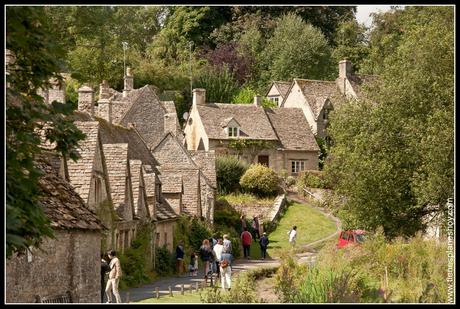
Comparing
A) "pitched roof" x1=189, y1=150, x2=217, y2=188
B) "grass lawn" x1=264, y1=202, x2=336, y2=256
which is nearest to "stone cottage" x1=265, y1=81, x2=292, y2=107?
"grass lawn" x1=264, y1=202, x2=336, y2=256

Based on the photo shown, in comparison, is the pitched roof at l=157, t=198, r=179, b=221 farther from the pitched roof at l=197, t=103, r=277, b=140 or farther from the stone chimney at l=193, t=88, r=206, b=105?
the stone chimney at l=193, t=88, r=206, b=105

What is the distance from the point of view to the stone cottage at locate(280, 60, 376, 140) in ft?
308

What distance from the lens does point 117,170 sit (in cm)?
4234

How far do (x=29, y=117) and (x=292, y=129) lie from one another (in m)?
75.1

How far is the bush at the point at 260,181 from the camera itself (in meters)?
76.4

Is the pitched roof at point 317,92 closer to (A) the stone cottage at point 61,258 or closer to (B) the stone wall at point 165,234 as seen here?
(B) the stone wall at point 165,234

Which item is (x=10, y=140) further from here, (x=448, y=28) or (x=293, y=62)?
(x=293, y=62)

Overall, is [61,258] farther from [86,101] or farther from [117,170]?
[86,101]

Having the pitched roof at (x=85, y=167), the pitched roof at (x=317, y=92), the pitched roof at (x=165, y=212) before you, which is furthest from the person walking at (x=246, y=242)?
the pitched roof at (x=317, y=92)

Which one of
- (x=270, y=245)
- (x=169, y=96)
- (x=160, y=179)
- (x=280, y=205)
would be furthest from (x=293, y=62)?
(x=160, y=179)

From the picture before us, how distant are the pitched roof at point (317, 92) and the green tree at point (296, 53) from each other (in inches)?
597

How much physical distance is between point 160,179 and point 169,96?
45011mm

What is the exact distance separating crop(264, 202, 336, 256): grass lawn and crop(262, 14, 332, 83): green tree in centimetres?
3946

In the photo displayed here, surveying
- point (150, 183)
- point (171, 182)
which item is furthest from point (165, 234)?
point (171, 182)
